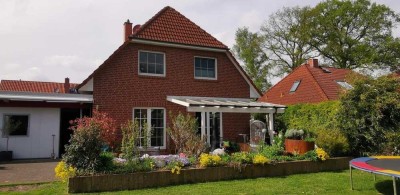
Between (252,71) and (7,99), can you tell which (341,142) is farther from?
(252,71)

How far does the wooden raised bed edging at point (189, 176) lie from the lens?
929 cm

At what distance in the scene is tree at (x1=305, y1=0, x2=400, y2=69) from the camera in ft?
127

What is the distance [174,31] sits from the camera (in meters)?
18.5

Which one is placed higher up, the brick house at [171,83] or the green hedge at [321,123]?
the brick house at [171,83]

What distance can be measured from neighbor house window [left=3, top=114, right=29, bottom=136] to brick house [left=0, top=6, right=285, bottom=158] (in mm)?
3080

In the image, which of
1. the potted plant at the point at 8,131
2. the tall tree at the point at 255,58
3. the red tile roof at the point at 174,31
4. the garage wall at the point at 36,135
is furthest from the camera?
the tall tree at the point at 255,58

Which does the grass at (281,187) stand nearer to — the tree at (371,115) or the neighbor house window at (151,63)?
the tree at (371,115)

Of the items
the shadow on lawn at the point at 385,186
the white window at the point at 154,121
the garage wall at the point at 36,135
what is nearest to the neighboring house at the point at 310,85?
the white window at the point at 154,121

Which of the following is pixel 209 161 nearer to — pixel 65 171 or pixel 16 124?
pixel 65 171

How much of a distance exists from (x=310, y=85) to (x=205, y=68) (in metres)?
13.0

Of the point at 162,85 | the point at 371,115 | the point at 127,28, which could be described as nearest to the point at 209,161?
the point at 162,85

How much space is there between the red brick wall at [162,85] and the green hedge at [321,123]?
10.0 ft

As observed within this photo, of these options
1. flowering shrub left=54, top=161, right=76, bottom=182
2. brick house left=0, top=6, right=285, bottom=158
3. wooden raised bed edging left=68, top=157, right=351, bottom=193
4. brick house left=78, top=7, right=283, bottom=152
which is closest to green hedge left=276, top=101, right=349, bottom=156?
wooden raised bed edging left=68, top=157, right=351, bottom=193

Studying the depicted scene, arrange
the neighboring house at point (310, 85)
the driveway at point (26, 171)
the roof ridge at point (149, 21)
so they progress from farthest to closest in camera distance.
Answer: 1. the neighboring house at point (310, 85)
2. the roof ridge at point (149, 21)
3. the driveway at point (26, 171)
